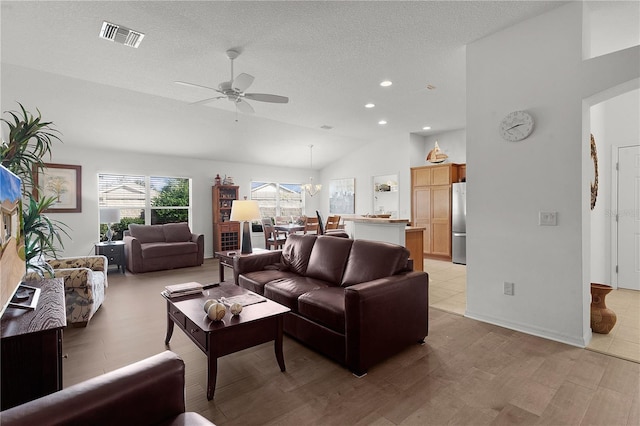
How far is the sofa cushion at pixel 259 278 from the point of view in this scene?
3.34 m

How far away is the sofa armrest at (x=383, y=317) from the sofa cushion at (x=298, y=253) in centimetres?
125

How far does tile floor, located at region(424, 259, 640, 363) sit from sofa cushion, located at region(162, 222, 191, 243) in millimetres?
4800

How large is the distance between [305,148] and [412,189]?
2764 mm

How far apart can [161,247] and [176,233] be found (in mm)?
698

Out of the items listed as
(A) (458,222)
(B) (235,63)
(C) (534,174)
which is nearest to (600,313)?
(C) (534,174)

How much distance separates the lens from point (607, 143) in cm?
436

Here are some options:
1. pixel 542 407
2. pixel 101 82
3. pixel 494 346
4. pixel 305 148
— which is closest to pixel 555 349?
pixel 494 346

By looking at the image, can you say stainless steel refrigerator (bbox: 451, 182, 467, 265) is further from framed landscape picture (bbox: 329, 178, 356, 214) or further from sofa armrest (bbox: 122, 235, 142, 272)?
sofa armrest (bbox: 122, 235, 142, 272)

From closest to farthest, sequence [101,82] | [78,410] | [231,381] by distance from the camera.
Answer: [78,410], [231,381], [101,82]

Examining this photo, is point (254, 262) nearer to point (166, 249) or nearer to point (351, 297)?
point (351, 297)

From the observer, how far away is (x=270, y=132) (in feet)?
22.6

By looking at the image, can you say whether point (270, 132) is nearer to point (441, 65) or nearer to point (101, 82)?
point (101, 82)

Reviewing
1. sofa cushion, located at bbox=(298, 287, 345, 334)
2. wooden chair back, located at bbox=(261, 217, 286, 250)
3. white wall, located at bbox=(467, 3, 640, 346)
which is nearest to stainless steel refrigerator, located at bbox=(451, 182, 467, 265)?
white wall, located at bbox=(467, 3, 640, 346)

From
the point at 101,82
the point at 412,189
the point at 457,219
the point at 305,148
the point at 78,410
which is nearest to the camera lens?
the point at 78,410
